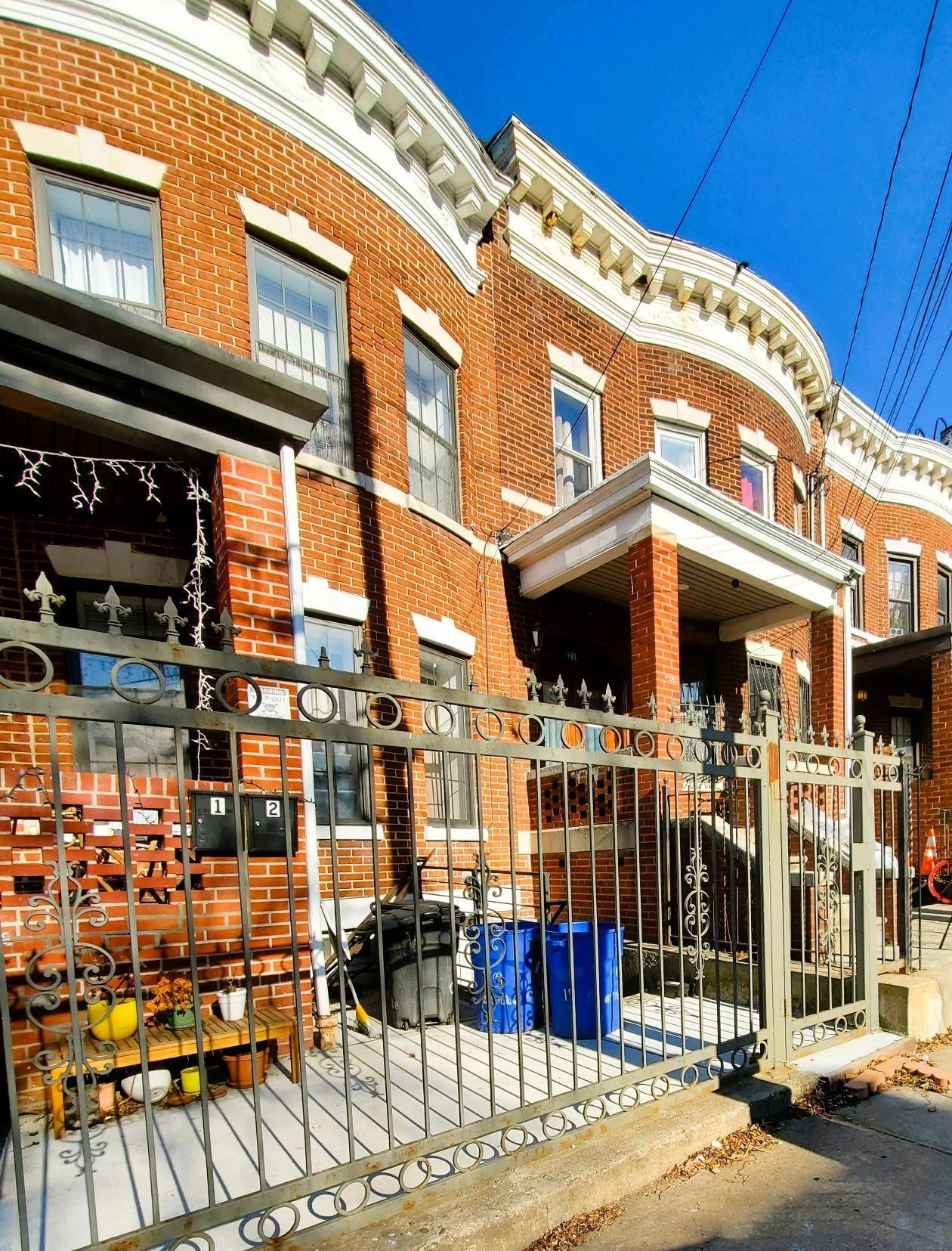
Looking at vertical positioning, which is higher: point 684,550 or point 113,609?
point 684,550

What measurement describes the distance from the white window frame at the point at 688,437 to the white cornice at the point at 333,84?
143 inches

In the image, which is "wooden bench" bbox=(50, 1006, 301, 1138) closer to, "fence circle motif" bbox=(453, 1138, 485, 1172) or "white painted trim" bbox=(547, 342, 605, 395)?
"fence circle motif" bbox=(453, 1138, 485, 1172)

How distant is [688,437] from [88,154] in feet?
26.1

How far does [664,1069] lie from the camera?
338 centimetres

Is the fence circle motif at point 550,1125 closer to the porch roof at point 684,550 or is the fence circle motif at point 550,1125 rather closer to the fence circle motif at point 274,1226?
the fence circle motif at point 274,1226

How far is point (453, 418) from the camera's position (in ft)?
26.1

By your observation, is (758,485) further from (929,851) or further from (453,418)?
(929,851)

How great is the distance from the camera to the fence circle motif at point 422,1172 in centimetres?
247

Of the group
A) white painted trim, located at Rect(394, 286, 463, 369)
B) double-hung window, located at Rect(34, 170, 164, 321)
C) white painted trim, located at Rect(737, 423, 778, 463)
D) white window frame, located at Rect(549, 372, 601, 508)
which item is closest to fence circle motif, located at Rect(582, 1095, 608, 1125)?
double-hung window, located at Rect(34, 170, 164, 321)

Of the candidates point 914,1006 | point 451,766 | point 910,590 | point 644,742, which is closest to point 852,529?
point 910,590

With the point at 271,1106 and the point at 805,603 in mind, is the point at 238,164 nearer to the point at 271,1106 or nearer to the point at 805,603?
the point at 271,1106

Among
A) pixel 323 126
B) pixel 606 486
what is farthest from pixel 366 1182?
pixel 323 126

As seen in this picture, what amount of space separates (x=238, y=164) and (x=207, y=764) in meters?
4.93

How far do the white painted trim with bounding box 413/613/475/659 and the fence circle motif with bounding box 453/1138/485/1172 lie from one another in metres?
4.44
